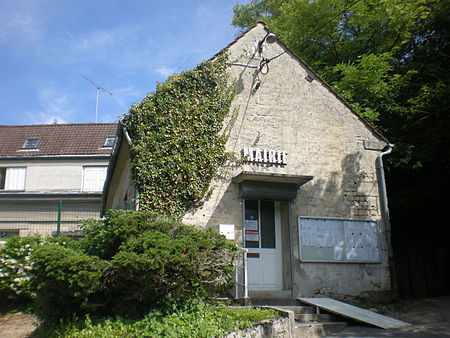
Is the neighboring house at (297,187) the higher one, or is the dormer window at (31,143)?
the dormer window at (31,143)

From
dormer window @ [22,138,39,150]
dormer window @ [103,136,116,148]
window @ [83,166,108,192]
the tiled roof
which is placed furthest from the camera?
dormer window @ [22,138,39,150]

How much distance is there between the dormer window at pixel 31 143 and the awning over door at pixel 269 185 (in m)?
21.7

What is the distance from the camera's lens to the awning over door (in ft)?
31.5

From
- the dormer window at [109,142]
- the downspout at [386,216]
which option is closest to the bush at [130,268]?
the downspout at [386,216]

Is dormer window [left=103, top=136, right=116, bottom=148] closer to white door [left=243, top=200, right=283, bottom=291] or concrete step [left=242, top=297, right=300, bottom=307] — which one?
white door [left=243, top=200, right=283, bottom=291]

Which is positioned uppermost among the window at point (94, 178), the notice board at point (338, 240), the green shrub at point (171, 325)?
the window at point (94, 178)

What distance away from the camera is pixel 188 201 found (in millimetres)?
9438

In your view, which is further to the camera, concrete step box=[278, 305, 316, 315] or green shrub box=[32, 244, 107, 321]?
concrete step box=[278, 305, 316, 315]

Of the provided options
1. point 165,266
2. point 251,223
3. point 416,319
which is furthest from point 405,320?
point 165,266

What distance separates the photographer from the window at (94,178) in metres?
26.0

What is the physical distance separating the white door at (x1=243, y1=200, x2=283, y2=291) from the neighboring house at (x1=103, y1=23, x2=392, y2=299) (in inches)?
0.9

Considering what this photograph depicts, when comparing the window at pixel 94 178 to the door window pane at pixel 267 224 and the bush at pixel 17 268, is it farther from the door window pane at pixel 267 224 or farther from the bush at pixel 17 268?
the door window pane at pixel 267 224

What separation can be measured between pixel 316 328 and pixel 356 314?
3.55 feet

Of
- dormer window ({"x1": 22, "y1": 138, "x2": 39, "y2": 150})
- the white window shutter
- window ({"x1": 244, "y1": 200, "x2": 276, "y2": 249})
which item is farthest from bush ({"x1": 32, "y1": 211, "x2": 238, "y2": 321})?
dormer window ({"x1": 22, "y1": 138, "x2": 39, "y2": 150})
